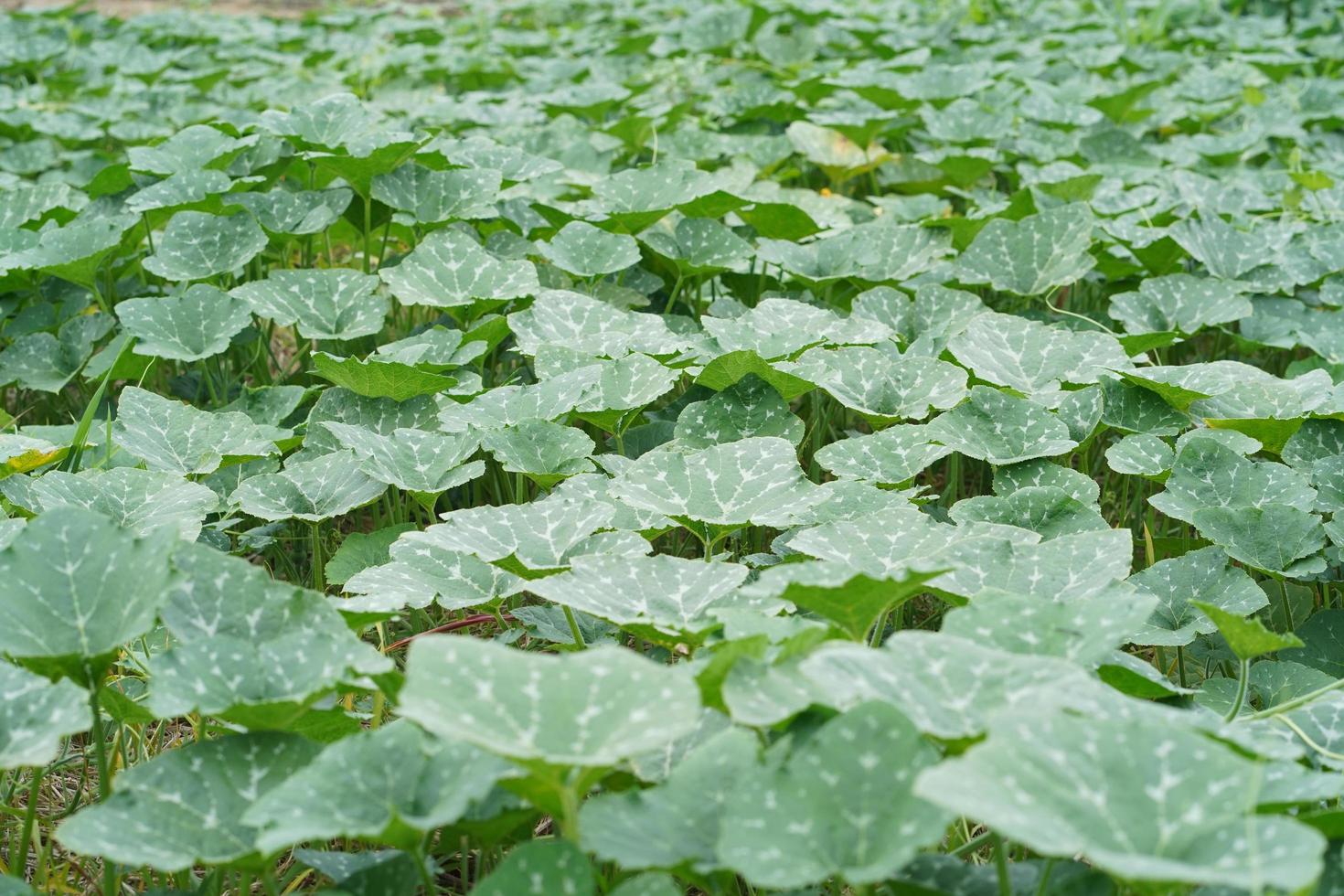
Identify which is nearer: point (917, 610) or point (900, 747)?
point (900, 747)

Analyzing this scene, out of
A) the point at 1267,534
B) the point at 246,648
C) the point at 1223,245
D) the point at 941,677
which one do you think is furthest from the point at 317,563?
the point at 1223,245

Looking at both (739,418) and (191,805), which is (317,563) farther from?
(191,805)

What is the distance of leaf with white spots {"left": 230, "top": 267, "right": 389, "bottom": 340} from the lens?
7.50 ft

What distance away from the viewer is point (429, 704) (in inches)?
38.6

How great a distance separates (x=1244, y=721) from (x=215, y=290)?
74.4 inches

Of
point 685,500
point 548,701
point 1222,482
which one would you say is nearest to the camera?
point 548,701

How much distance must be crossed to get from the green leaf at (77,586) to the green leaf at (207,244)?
1.31 meters

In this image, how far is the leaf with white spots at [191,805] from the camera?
1.04m

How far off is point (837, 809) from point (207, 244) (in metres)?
2.01

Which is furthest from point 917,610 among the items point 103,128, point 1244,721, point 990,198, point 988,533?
point 103,128

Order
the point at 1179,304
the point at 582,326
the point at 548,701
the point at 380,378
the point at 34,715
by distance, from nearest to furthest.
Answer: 1. the point at 548,701
2. the point at 34,715
3. the point at 380,378
4. the point at 582,326
5. the point at 1179,304

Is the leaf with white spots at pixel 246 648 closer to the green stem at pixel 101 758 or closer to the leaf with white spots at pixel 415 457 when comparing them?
the green stem at pixel 101 758

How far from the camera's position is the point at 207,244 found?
99.0 inches

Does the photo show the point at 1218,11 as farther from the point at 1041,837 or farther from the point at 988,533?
the point at 1041,837
